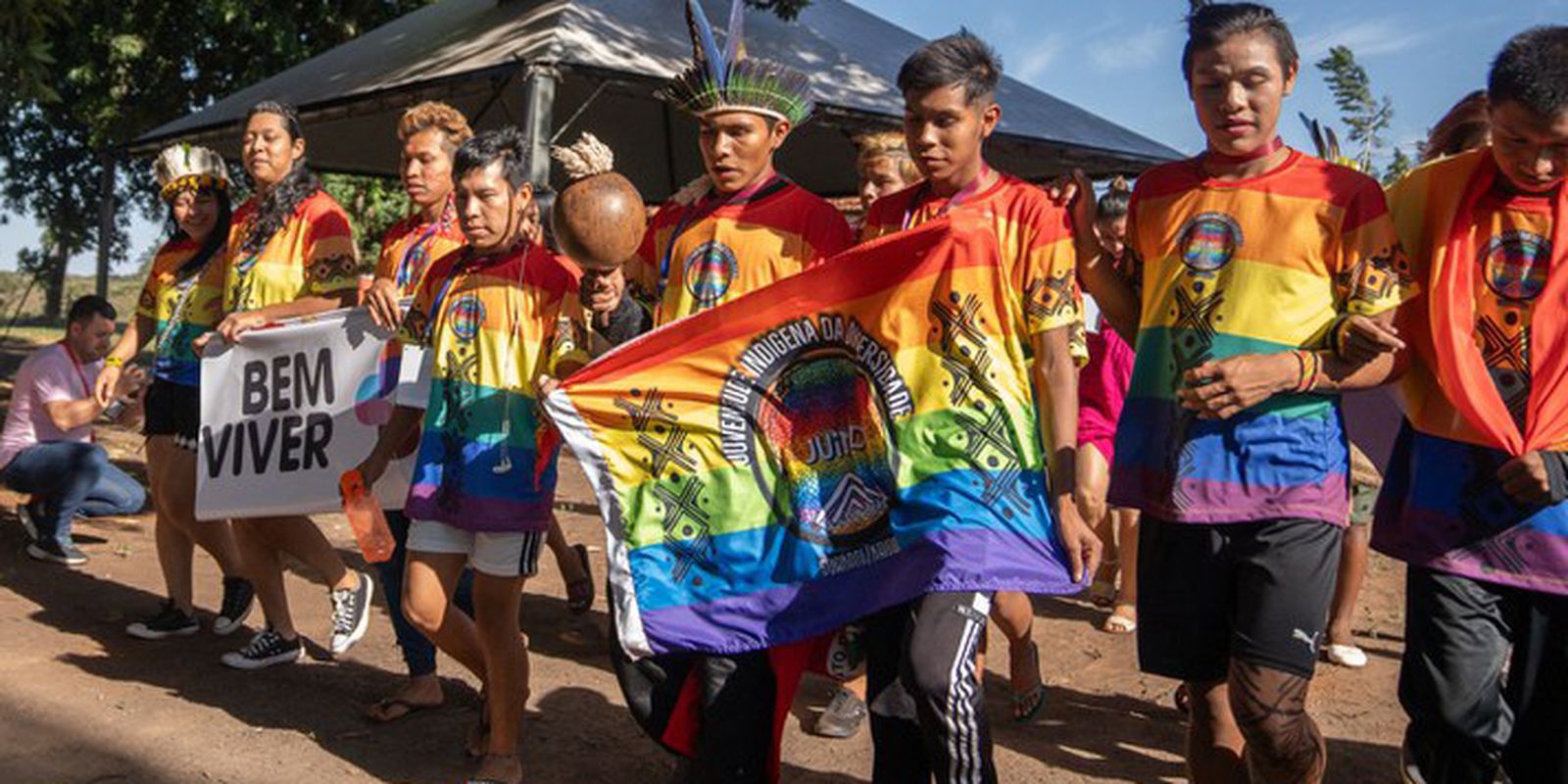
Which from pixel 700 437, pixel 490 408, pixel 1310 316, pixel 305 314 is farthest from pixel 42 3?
pixel 1310 316

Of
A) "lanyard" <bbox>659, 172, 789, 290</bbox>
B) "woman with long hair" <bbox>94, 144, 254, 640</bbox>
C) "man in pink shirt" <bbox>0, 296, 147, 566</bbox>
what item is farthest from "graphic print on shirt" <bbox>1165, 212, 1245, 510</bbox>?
"man in pink shirt" <bbox>0, 296, 147, 566</bbox>

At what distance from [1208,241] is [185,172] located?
4.98 meters

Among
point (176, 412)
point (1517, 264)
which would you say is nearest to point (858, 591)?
point (1517, 264)

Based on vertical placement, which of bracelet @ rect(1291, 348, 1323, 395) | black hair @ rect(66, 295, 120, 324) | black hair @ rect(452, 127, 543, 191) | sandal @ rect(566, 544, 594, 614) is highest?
black hair @ rect(452, 127, 543, 191)

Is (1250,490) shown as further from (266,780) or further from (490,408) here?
(266,780)

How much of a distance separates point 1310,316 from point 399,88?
877cm

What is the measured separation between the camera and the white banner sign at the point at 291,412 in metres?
5.58

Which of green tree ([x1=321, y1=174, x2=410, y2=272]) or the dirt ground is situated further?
green tree ([x1=321, y1=174, x2=410, y2=272])

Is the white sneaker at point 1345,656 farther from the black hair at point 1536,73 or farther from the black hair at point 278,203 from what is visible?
the black hair at point 278,203

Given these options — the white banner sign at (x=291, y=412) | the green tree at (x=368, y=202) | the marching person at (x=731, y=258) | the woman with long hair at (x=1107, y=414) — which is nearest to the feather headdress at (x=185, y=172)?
the white banner sign at (x=291, y=412)

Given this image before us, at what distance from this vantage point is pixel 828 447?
3.70 meters

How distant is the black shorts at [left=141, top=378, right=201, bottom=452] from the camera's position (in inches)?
242

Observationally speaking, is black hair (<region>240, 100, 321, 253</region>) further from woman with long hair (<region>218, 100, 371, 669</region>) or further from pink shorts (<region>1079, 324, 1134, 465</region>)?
pink shorts (<region>1079, 324, 1134, 465</region>)

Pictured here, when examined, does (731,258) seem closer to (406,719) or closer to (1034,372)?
(1034,372)
